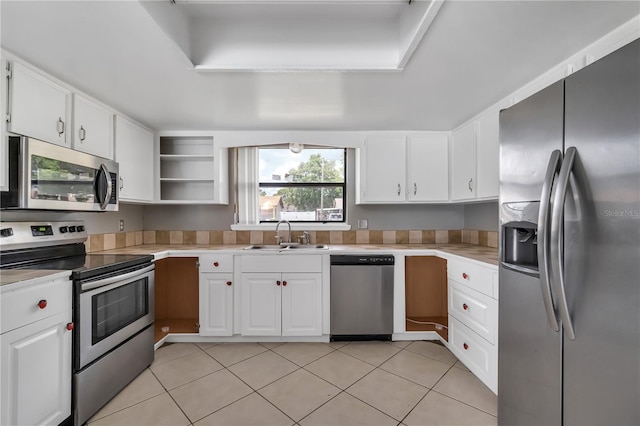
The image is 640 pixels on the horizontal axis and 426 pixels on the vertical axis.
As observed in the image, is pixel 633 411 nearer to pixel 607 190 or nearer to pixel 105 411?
pixel 607 190

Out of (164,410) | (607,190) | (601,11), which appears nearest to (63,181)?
(164,410)

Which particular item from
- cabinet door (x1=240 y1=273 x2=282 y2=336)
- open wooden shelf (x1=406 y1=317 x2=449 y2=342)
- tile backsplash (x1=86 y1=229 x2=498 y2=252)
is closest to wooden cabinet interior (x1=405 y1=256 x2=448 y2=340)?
open wooden shelf (x1=406 y1=317 x2=449 y2=342)

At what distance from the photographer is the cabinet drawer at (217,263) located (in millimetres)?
2525

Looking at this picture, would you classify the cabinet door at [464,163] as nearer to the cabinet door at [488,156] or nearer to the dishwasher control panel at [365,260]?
the cabinet door at [488,156]

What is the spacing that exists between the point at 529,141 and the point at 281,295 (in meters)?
2.14

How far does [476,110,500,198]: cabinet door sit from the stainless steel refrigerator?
3.50 feet

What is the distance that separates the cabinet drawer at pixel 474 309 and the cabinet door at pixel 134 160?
3023 mm

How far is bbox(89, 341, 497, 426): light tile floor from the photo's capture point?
62.0 inches

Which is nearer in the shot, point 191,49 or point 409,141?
point 191,49

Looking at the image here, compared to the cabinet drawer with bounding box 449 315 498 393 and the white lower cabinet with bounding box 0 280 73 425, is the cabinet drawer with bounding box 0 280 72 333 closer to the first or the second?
the white lower cabinet with bounding box 0 280 73 425

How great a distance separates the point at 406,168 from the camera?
289 cm

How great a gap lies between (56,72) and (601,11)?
295 cm

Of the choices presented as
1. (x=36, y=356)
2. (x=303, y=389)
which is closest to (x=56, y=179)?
(x=36, y=356)

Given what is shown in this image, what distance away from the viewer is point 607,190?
837 millimetres
